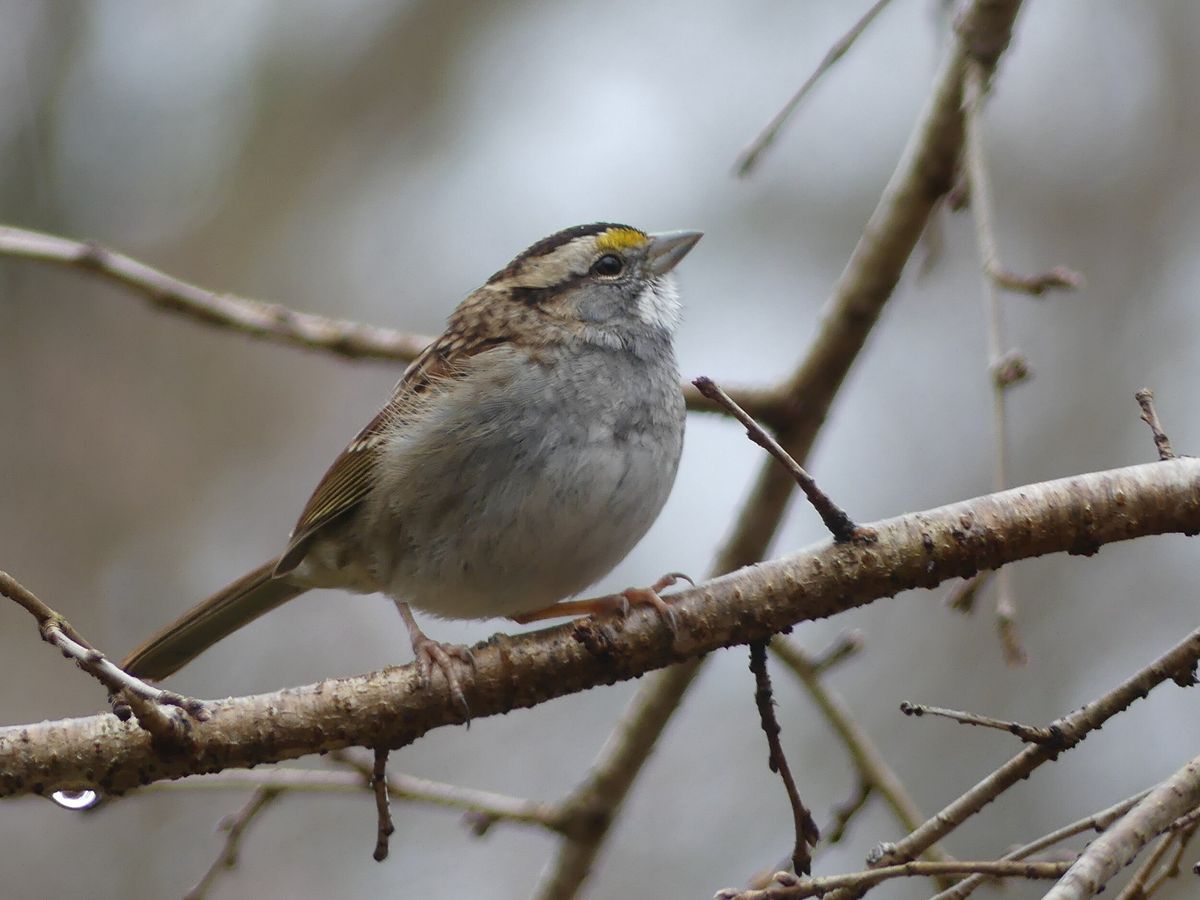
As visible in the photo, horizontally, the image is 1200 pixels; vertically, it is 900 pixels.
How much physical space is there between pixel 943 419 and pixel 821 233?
179 centimetres

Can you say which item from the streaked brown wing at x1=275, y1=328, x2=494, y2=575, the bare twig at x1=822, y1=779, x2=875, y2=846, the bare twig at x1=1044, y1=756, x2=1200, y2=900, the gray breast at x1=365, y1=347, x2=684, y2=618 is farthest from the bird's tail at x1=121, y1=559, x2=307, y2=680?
the bare twig at x1=1044, y1=756, x2=1200, y2=900

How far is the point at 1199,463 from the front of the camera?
2.80 metres

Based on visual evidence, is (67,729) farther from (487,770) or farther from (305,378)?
(305,378)

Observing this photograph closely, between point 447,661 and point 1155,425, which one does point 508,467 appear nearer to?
point 447,661

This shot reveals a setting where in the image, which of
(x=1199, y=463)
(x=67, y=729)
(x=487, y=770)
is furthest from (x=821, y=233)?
(x=67, y=729)

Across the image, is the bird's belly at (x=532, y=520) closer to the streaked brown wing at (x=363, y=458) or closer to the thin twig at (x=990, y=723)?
the streaked brown wing at (x=363, y=458)

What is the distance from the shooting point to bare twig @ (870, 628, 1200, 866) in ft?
7.89

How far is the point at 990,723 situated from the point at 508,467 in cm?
175

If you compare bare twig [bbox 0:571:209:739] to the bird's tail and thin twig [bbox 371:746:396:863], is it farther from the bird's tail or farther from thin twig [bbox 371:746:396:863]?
the bird's tail

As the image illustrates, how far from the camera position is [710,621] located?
2.84 meters

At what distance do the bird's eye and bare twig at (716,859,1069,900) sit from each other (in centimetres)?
265

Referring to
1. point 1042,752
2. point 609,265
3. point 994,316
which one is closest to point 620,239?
point 609,265

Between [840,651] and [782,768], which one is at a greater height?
[840,651]

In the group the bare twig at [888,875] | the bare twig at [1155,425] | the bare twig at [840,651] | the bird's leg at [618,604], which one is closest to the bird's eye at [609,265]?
the bird's leg at [618,604]
